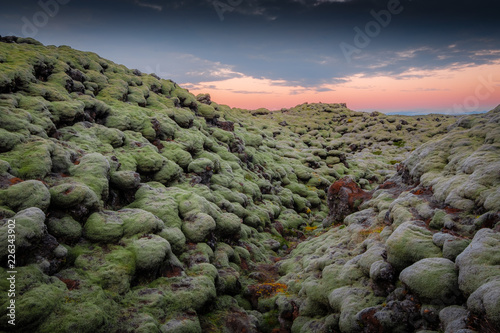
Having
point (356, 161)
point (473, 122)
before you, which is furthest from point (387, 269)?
point (356, 161)

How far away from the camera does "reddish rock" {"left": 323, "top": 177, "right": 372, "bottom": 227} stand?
32094mm

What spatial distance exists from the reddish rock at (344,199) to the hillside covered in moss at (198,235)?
203 mm

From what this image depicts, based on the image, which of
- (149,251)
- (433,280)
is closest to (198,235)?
(149,251)

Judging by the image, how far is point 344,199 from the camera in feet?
108

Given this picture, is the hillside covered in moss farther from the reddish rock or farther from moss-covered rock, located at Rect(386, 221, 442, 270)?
the reddish rock

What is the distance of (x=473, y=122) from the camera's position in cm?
3225

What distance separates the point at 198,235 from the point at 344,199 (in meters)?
18.4

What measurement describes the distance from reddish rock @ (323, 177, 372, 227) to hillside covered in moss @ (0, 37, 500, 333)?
0.20 m

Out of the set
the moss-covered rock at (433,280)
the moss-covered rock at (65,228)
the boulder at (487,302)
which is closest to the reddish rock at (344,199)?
the moss-covered rock at (433,280)

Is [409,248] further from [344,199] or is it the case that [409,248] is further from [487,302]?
[344,199]

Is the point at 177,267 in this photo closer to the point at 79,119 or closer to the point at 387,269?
the point at 387,269

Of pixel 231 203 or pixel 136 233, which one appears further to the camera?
pixel 231 203

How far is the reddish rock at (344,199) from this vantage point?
105ft

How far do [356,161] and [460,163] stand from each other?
192 ft
